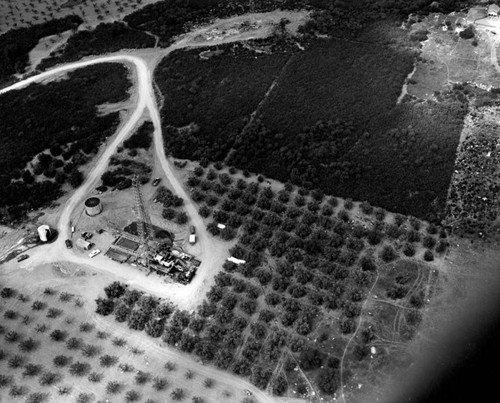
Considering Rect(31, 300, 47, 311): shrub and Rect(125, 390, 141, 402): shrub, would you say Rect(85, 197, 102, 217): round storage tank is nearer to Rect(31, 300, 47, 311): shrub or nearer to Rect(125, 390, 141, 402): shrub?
Rect(31, 300, 47, 311): shrub

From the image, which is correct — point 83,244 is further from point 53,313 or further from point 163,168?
point 163,168

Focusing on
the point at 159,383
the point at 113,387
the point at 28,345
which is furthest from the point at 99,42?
the point at 159,383

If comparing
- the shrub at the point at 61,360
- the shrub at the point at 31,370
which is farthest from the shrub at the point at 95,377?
the shrub at the point at 31,370

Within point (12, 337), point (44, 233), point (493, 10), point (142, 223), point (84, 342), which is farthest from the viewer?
point (493, 10)

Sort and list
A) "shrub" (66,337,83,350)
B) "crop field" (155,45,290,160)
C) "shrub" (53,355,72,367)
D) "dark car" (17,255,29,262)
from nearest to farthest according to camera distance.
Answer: "shrub" (53,355,72,367), "shrub" (66,337,83,350), "dark car" (17,255,29,262), "crop field" (155,45,290,160)

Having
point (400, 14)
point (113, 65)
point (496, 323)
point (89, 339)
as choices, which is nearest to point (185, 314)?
point (89, 339)

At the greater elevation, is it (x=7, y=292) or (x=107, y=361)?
(x=7, y=292)

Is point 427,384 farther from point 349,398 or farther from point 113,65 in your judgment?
point 113,65

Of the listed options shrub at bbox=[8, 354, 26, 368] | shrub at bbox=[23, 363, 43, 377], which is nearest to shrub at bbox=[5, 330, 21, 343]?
shrub at bbox=[8, 354, 26, 368]
